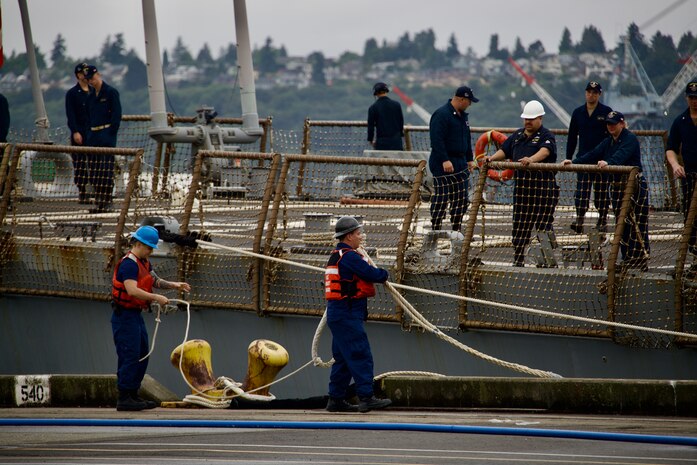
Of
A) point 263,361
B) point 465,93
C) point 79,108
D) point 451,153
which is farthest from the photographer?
point 79,108

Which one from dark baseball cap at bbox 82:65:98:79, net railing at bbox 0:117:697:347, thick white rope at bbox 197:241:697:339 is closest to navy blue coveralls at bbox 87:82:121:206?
dark baseball cap at bbox 82:65:98:79

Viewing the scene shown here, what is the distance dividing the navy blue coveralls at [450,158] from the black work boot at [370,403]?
3163 mm

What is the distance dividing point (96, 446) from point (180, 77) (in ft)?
441

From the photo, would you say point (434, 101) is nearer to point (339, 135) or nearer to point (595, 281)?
point (339, 135)

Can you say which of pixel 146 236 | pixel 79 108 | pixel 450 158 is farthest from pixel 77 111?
pixel 146 236

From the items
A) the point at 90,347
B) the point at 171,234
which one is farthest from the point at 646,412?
the point at 90,347

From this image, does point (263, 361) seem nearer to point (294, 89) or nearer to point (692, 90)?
point (692, 90)

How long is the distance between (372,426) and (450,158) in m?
5.50

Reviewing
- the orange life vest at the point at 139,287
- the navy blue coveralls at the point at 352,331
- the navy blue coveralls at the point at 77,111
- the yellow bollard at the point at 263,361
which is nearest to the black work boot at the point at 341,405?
the navy blue coveralls at the point at 352,331

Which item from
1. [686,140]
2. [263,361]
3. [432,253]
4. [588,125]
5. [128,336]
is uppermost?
[588,125]

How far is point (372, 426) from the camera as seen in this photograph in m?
10.1

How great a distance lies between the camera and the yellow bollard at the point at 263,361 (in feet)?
39.4

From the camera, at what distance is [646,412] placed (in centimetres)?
1084

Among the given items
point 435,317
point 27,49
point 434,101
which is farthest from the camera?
point 434,101
